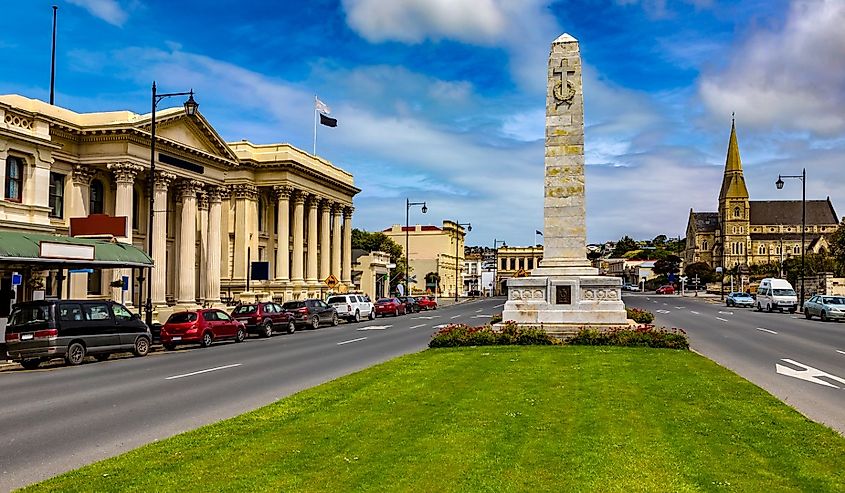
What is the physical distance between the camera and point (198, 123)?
152 feet

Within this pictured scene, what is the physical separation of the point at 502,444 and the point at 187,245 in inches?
1638

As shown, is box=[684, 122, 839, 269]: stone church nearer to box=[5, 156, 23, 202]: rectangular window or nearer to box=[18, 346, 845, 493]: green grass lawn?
box=[5, 156, 23, 202]: rectangular window

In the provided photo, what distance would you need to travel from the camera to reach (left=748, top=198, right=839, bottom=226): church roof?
606ft

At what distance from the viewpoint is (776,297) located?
55844 millimetres

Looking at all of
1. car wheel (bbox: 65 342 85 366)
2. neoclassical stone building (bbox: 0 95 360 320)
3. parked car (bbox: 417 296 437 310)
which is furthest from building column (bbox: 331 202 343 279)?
car wheel (bbox: 65 342 85 366)

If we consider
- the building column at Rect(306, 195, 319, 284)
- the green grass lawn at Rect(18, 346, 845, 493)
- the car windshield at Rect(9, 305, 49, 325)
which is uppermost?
the building column at Rect(306, 195, 319, 284)

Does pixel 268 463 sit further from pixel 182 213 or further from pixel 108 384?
pixel 182 213

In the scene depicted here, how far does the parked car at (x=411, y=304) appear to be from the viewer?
61.4 m

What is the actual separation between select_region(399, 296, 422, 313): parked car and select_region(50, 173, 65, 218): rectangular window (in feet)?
89.1

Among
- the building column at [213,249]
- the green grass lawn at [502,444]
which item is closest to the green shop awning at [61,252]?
the green grass lawn at [502,444]

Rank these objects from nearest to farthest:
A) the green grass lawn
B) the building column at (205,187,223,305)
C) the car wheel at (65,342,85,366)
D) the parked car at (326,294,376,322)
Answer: the green grass lawn, the car wheel at (65,342,85,366), the parked car at (326,294,376,322), the building column at (205,187,223,305)

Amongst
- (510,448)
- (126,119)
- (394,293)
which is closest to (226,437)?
(510,448)

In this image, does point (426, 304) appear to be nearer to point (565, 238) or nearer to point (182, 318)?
point (182, 318)

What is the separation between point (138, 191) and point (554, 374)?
37.6 m
